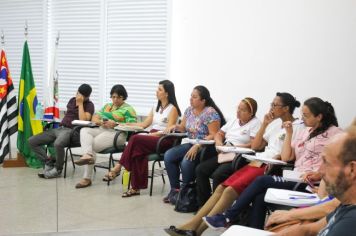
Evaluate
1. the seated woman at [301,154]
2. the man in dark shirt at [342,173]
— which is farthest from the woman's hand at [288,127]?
the man in dark shirt at [342,173]

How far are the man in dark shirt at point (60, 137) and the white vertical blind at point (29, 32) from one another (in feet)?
4.97

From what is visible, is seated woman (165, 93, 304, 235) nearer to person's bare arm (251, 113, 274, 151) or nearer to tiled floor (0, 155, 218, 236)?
person's bare arm (251, 113, 274, 151)

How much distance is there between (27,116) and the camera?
5992 millimetres

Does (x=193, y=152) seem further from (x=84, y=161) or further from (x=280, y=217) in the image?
(x=280, y=217)

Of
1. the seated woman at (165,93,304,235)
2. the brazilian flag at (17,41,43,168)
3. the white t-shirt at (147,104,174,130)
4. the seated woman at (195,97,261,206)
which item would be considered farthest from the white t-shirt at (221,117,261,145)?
the brazilian flag at (17,41,43,168)

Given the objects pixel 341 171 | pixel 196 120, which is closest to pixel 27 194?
pixel 196 120

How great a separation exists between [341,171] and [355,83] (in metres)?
3.00

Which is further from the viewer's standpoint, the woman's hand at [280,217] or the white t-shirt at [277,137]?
the white t-shirt at [277,137]

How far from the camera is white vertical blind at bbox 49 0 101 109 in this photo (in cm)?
659

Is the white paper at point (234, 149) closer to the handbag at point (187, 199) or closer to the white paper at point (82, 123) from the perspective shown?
the handbag at point (187, 199)

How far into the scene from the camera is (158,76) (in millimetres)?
6266

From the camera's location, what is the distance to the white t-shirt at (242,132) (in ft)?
13.4

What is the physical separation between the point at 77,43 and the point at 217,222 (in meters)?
4.28

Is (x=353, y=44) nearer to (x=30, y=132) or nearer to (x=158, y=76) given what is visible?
(x=158, y=76)
